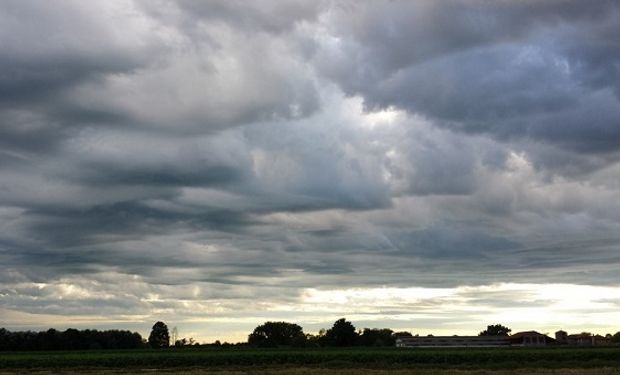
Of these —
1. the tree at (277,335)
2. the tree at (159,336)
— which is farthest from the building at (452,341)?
the tree at (159,336)

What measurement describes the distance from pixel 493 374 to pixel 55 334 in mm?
121120

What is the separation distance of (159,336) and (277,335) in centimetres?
3040

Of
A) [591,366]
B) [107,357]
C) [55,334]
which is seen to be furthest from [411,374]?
[55,334]

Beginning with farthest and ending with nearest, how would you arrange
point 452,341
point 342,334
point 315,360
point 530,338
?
point 530,338 → point 452,341 → point 342,334 → point 315,360

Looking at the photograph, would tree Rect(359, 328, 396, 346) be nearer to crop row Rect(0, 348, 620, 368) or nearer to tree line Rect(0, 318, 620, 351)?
tree line Rect(0, 318, 620, 351)

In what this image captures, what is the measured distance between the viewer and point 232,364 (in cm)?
8475

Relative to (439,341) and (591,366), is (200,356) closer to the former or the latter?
(591,366)

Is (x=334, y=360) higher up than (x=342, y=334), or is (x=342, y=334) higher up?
(x=342, y=334)

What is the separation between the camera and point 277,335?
183 meters

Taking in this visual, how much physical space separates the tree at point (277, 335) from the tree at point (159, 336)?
2255 cm

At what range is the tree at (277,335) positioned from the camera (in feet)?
591

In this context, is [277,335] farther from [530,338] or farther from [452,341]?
[530,338]

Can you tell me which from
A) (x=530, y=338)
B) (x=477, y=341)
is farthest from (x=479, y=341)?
(x=530, y=338)

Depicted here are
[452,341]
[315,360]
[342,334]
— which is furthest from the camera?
[452,341]
